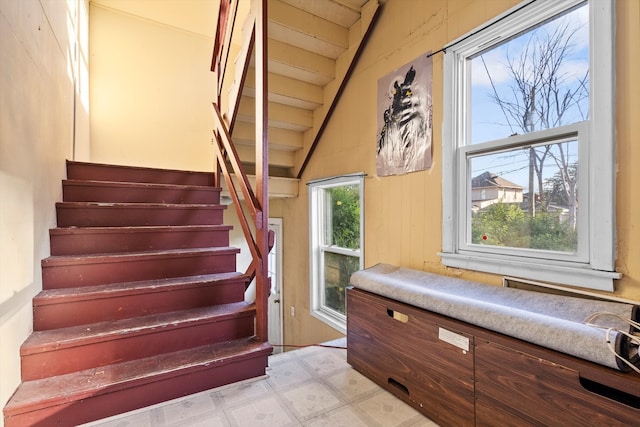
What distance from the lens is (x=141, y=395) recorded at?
148 centimetres

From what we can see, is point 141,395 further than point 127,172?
No

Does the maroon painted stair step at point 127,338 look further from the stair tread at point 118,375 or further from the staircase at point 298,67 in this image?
the staircase at point 298,67

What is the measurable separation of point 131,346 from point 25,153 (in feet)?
3.48


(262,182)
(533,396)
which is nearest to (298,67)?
(262,182)

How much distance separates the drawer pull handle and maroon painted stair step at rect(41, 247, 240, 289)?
1.20m

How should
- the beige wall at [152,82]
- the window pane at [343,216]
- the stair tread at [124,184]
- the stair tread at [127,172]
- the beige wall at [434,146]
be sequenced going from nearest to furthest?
the beige wall at [434,146] < the stair tread at [124,184] < the stair tread at [127,172] < the window pane at [343,216] < the beige wall at [152,82]

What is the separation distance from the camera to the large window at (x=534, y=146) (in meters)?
1.26

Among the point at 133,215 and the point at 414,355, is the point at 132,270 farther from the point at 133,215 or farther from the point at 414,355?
the point at 414,355

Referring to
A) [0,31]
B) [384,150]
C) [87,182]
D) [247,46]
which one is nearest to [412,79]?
[384,150]

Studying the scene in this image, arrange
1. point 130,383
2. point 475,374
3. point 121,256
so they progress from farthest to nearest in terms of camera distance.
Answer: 1. point 121,256
2. point 130,383
3. point 475,374

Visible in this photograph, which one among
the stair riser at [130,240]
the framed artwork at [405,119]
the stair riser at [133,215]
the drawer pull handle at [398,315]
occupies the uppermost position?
the framed artwork at [405,119]

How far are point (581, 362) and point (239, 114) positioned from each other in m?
2.89

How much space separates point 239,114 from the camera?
2945 mm

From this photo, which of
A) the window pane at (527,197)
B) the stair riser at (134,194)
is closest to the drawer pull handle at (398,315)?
the window pane at (527,197)
